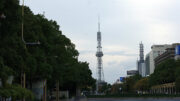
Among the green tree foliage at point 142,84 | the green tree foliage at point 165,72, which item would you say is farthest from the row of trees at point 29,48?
the green tree foliage at point 142,84

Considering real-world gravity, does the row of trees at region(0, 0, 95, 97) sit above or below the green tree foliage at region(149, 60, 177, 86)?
below

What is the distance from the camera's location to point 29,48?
121ft

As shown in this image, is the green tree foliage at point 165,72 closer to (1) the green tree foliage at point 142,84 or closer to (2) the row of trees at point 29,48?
(1) the green tree foliage at point 142,84

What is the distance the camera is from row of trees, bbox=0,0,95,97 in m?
22.3

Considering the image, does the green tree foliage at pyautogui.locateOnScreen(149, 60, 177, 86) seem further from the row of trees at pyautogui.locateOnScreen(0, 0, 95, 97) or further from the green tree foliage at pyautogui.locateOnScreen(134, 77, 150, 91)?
the row of trees at pyautogui.locateOnScreen(0, 0, 95, 97)

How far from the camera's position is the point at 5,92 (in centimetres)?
2259

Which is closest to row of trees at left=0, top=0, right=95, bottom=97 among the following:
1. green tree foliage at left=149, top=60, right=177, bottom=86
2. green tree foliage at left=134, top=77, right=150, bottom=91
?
green tree foliage at left=149, top=60, right=177, bottom=86

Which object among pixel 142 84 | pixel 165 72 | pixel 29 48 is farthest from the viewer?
pixel 142 84

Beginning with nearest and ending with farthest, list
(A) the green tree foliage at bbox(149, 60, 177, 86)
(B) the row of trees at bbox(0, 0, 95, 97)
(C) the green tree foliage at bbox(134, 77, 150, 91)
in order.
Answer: (B) the row of trees at bbox(0, 0, 95, 97) < (A) the green tree foliage at bbox(149, 60, 177, 86) < (C) the green tree foliage at bbox(134, 77, 150, 91)

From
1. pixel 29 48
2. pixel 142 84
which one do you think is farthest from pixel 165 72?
pixel 29 48

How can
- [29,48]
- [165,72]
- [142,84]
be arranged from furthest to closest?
[142,84] < [165,72] < [29,48]

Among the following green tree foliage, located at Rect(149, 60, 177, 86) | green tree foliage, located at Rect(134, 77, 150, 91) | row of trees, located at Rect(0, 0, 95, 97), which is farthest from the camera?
green tree foliage, located at Rect(134, 77, 150, 91)

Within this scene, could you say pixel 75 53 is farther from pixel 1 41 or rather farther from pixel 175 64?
pixel 175 64

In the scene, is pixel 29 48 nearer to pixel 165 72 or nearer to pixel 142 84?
pixel 165 72
